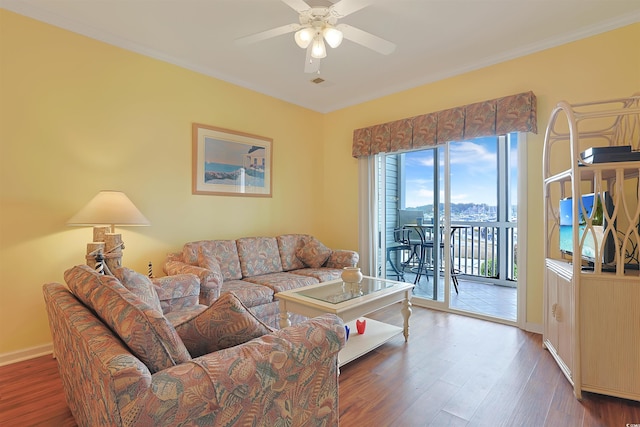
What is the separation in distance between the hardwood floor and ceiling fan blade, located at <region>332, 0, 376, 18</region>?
8.32 ft

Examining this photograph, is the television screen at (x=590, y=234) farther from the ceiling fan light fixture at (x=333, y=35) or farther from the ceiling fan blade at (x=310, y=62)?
the ceiling fan blade at (x=310, y=62)

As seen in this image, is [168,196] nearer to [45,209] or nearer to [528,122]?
[45,209]

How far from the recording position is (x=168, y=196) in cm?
323

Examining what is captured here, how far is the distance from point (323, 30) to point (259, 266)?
7.85 ft

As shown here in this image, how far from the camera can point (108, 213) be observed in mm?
2387

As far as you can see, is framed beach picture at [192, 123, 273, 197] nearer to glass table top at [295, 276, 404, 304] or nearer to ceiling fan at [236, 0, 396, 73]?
ceiling fan at [236, 0, 396, 73]

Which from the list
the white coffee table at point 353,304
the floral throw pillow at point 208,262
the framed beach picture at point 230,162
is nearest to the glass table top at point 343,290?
the white coffee table at point 353,304

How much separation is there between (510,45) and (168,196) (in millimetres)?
3696

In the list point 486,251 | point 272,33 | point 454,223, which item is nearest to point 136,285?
point 272,33

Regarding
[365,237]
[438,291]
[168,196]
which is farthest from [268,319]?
[438,291]

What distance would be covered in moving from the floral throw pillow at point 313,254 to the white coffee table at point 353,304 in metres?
0.95

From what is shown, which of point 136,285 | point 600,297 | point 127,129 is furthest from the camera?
point 127,129

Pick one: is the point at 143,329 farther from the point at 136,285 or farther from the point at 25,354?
the point at 25,354

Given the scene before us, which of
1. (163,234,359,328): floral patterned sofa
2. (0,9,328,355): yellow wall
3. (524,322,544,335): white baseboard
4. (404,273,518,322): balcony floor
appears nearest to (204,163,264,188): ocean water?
(0,9,328,355): yellow wall
